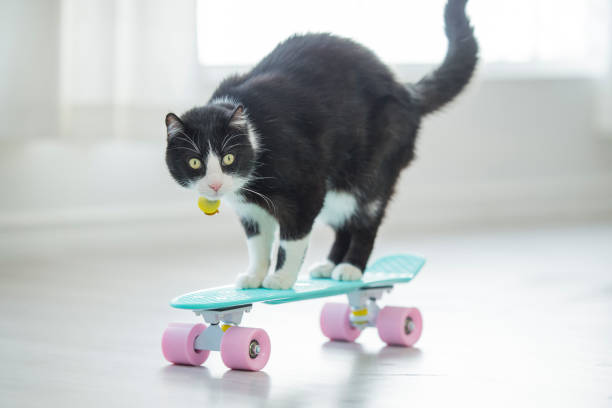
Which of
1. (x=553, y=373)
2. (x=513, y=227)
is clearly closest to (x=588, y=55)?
(x=513, y=227)

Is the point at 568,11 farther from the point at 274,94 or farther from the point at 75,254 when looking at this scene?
the point at 274,94

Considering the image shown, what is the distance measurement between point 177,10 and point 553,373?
2065 millimetres

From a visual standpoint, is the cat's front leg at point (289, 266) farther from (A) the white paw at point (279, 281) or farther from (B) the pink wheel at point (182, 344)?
(B) the pink wheel at point (182, 344)

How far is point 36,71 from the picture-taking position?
8.92 ft

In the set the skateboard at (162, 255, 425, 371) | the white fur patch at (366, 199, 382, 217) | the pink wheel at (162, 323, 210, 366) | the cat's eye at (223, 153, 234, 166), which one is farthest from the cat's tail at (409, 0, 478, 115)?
the pink wheel at (162, 323, 210, 366)

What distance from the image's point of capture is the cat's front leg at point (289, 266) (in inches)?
57.7

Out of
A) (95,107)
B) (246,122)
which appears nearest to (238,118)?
(246,122)

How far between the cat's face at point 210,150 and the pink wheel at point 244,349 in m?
0.23

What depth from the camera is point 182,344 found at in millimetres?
1384

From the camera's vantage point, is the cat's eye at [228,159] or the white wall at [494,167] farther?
the white wall at [494,167]

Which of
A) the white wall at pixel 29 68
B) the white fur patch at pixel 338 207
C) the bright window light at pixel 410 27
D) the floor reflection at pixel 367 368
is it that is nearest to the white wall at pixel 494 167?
the bright window light at pixel 410 27

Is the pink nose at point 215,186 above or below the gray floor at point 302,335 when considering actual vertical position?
above

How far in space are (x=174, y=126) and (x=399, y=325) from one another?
58 cm

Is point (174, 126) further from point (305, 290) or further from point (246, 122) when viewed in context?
point (305, 290)
